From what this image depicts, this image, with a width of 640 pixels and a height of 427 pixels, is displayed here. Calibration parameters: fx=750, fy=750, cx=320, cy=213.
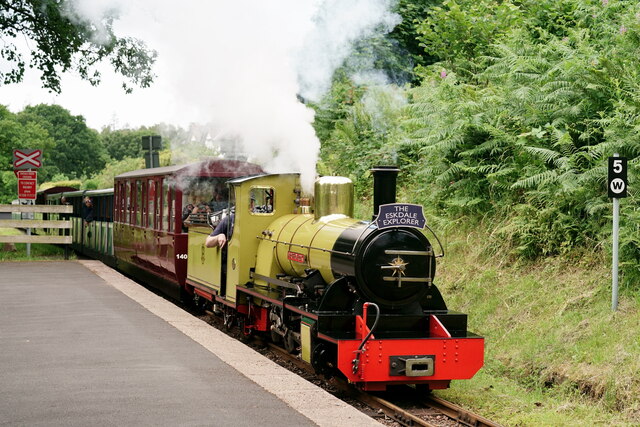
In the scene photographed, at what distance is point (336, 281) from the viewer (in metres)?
7.54

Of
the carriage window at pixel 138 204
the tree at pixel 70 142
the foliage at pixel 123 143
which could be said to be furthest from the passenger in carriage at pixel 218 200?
the foliage at pixel 123 143

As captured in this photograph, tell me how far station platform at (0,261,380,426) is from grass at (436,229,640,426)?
2.05 m

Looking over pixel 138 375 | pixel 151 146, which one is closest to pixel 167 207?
pixel 151 146

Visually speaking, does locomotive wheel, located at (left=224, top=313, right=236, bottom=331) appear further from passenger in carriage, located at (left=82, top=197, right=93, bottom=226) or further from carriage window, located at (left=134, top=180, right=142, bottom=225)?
passenger in carriage, located at (left=82, top=197, right=93, bottom=226)

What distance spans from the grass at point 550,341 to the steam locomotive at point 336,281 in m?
0.77

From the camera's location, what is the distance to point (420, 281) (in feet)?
24.3

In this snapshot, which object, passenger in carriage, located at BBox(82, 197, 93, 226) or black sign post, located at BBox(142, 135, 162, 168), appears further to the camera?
passenger in carriage, located at BBox(82, 197, 93, 226)

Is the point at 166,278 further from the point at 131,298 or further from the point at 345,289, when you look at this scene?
the point at 345,289

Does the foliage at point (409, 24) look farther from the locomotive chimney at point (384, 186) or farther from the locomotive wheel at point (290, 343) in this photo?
the locomotive chimney at point (384, 186)

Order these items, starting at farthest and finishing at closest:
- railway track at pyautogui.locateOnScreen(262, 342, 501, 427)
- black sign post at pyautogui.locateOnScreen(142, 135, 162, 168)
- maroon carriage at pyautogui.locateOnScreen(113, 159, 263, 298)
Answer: black sign post at pyautogui.locateOnScreen(142, 135, 162, 168) → maroon carriage at pyautogui.locateOnScreen(113, 159, 263, 298) → railway track at pyautogui.locateOnScreen(262, 342, 501, 427)

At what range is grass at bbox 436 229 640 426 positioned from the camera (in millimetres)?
7066

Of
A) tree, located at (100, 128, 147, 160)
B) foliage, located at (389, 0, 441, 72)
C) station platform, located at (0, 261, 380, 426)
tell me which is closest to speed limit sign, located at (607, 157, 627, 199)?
station platform, located at (0, 261, 380, 426)

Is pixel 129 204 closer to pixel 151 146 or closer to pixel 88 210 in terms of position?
pixel 151 146

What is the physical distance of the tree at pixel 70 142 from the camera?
253ft
